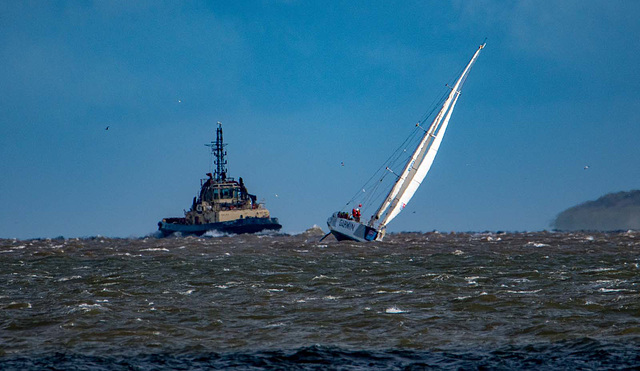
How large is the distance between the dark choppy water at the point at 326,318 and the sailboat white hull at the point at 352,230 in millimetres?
26630

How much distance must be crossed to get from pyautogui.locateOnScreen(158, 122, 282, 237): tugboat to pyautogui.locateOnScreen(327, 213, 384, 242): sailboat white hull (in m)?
33.5

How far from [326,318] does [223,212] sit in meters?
82.2

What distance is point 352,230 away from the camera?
60.9 m

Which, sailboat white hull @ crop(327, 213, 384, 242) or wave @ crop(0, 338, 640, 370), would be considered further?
sailboat white hull @ crop(327, 213, 384, 242)

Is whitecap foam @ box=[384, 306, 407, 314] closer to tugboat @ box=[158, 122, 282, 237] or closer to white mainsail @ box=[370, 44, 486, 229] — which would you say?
white mainsail @ box=[370, 44, 486, 229]

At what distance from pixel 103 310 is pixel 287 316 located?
565 cm

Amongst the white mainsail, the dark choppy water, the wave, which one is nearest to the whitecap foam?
the dark choppy water

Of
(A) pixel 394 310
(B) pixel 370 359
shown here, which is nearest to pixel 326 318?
(A) pixel 394 310

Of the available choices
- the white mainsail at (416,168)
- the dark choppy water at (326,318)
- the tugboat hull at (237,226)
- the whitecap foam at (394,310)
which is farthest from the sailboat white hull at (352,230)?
the whitecap foam at (394,310)

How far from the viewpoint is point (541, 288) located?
23656 mm

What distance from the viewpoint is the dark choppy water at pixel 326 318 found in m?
13.3

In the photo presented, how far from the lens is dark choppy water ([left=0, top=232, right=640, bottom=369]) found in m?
13.3

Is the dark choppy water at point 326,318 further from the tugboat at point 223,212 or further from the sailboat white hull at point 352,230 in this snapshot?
the tugboat at point 223,212

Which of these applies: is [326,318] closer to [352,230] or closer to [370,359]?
[370,359]
